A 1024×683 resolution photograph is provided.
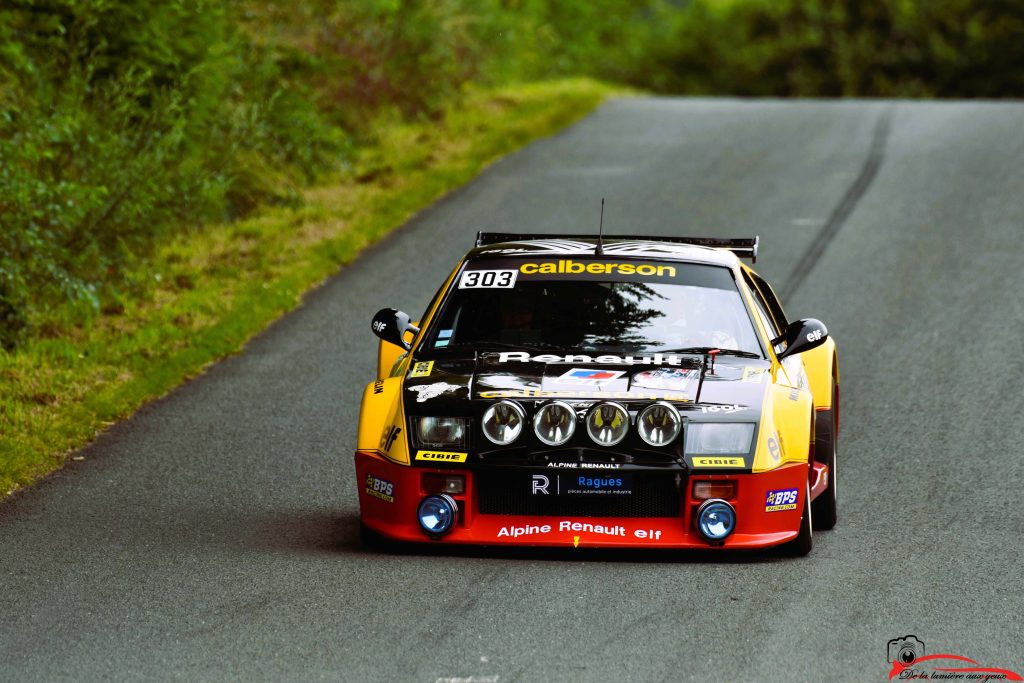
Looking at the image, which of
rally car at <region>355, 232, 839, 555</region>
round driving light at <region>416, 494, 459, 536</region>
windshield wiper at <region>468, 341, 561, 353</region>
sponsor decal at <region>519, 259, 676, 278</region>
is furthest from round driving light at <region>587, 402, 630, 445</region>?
sponsor decal at <region>519, 259, 676, 278</region>

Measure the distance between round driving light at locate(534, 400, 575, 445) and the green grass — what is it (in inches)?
130

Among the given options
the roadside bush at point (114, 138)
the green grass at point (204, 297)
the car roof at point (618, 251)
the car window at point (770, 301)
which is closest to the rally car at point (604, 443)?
the car roof at point (618, 251)

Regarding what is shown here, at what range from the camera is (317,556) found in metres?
7.17

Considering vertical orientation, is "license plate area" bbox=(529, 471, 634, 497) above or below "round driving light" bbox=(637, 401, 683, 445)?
below

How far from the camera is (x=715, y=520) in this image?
6.82 meters

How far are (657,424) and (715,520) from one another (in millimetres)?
471

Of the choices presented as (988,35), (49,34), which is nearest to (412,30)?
(49,34)

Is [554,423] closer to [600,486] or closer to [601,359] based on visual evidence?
[600,486]

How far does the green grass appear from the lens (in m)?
10.1

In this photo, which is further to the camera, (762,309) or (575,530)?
(762,309)

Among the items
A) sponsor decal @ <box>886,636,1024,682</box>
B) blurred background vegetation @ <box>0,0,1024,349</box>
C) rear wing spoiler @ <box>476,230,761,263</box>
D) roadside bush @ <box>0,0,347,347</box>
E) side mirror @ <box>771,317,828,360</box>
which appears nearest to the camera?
sponsor decal @ <box>886,636,1024,682</box>

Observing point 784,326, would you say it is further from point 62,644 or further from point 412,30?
point 412,30

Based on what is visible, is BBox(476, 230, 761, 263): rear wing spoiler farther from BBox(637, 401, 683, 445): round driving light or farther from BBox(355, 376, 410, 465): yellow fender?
BBox(637, 401, 683, 445): round driving light

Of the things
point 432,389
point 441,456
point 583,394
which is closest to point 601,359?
point 583,394
